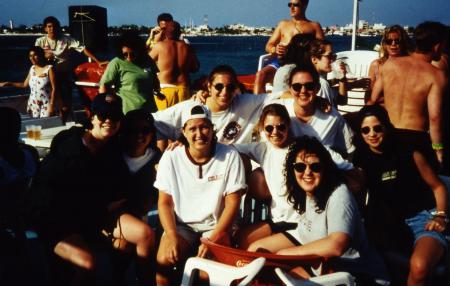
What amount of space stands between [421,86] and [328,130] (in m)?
1.00

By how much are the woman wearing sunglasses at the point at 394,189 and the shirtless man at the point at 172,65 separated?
3183 mm

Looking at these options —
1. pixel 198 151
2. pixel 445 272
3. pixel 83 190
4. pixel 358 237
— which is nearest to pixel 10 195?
pixel 83 190

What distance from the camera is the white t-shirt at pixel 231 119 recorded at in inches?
145

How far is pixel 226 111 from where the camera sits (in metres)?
3.80

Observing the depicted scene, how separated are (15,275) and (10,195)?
50cm

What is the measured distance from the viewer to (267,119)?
323cm

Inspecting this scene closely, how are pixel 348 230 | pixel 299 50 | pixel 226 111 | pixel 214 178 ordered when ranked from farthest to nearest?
pixel 299 50 → pixel 226 111 → pixel 214 178 → pixel 348 230

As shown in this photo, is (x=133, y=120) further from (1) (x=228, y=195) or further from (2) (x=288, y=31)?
(2) (x=288, y=31)

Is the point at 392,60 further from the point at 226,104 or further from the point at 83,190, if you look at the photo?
the point at 83,190

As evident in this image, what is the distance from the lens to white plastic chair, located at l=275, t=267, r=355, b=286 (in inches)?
83.4

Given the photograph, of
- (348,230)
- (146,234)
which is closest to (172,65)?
(146,234)

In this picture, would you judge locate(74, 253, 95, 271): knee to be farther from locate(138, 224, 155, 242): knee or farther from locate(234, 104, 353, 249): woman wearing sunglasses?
locate(234, 104, 353, 249): woman wearing sunglasses

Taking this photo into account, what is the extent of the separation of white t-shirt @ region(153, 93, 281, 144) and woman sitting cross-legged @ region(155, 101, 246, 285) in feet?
1.93

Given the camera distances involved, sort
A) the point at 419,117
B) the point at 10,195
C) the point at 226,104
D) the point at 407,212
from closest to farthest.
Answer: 1. the point at 10,195
2. the point at 407,212
3. the point at 226,104
4. the point at 419,117
